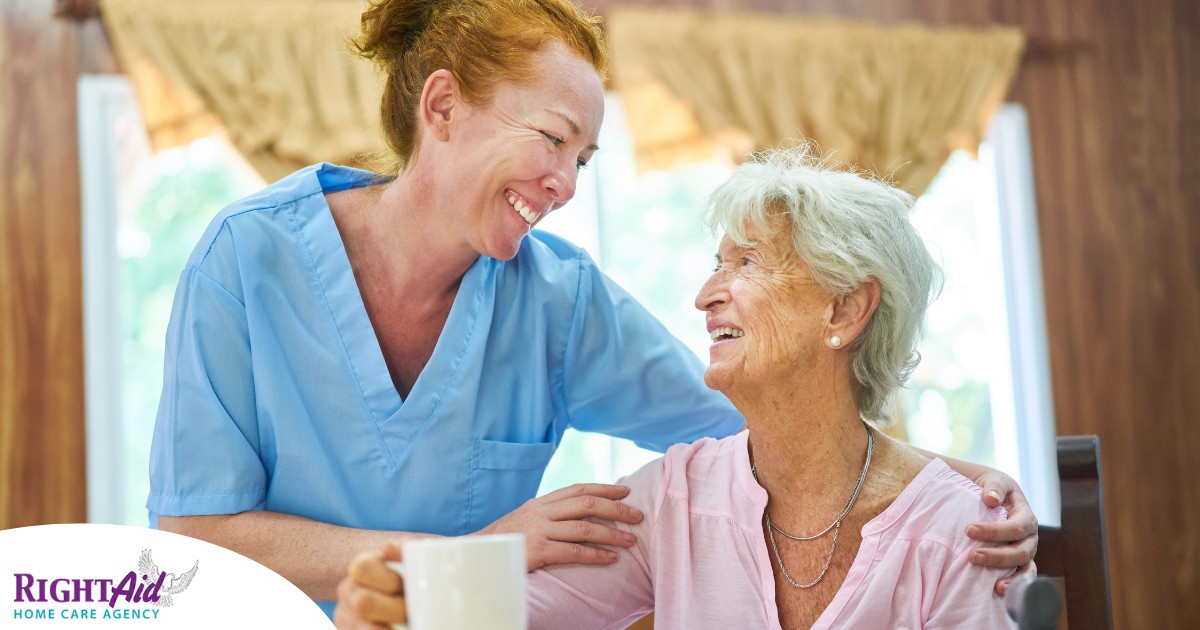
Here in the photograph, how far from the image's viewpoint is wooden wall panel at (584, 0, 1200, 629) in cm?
430

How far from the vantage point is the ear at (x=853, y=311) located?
1.55 meters

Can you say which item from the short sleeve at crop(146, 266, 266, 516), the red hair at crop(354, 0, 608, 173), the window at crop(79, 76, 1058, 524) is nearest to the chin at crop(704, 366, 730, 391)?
the red hair at crop(354, 0, 608, 173)

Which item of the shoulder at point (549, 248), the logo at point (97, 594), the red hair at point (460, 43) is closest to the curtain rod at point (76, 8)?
the red hair at point (460, 43)

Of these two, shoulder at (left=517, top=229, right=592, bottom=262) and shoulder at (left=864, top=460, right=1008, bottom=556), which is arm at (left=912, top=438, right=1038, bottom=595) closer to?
shoulder at (left=864, top=460, right=1008, bottom=556)

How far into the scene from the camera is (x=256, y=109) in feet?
11.7

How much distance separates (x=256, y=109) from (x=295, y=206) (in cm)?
206

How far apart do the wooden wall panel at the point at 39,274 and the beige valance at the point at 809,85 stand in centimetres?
185

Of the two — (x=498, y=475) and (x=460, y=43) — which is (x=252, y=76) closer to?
(x=460, y=43)

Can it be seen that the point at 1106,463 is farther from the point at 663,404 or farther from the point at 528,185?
the point at 528,185

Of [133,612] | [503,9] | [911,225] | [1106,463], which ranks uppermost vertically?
[503,9]

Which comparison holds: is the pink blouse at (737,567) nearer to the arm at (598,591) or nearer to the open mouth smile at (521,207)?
the arm at (598,591)

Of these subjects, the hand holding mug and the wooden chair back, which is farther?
the wooden chair back

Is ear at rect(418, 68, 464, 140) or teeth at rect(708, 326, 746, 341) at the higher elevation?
ear at rect(418, 68, 464, 140)

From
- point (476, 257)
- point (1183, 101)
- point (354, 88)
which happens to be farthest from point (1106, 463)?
point (476, 257)
